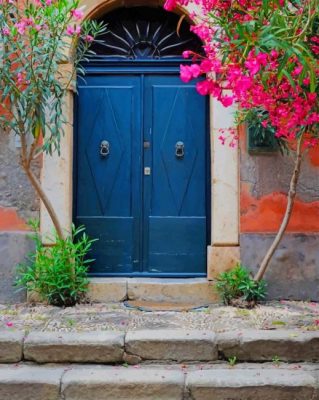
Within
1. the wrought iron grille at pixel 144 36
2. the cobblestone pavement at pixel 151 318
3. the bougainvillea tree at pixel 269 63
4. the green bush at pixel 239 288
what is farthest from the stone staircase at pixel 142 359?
the wrought iron grille at pixel 144 36

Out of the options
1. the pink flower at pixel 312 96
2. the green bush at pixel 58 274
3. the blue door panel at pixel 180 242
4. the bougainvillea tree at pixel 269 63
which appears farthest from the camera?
the blue door panel at pixel 180 242

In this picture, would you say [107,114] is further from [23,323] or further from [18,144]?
[23,323]

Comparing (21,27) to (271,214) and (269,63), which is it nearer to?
(269,63)

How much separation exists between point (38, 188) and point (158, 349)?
1.79 metres

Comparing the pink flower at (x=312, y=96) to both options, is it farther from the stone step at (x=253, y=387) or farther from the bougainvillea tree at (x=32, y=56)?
the bougainvillea tree at (x=32, y=56)

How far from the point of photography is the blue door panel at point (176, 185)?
5406 mm

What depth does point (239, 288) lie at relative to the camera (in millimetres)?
4773

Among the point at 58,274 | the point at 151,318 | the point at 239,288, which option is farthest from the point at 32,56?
the point at 239,288

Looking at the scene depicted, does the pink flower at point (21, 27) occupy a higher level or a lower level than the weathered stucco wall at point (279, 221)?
higher

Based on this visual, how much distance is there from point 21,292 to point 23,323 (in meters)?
0.84

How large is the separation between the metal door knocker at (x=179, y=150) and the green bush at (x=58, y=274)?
1288mm

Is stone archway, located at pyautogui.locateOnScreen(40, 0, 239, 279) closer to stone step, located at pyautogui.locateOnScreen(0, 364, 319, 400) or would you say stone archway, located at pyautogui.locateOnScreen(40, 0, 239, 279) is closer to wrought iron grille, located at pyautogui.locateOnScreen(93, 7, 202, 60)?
wrought iron grille, located at pyautogui.locateOnScreen(93, 7, 202, 60)

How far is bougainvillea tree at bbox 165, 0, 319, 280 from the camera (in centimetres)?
230

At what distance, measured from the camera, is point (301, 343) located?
3781mm
